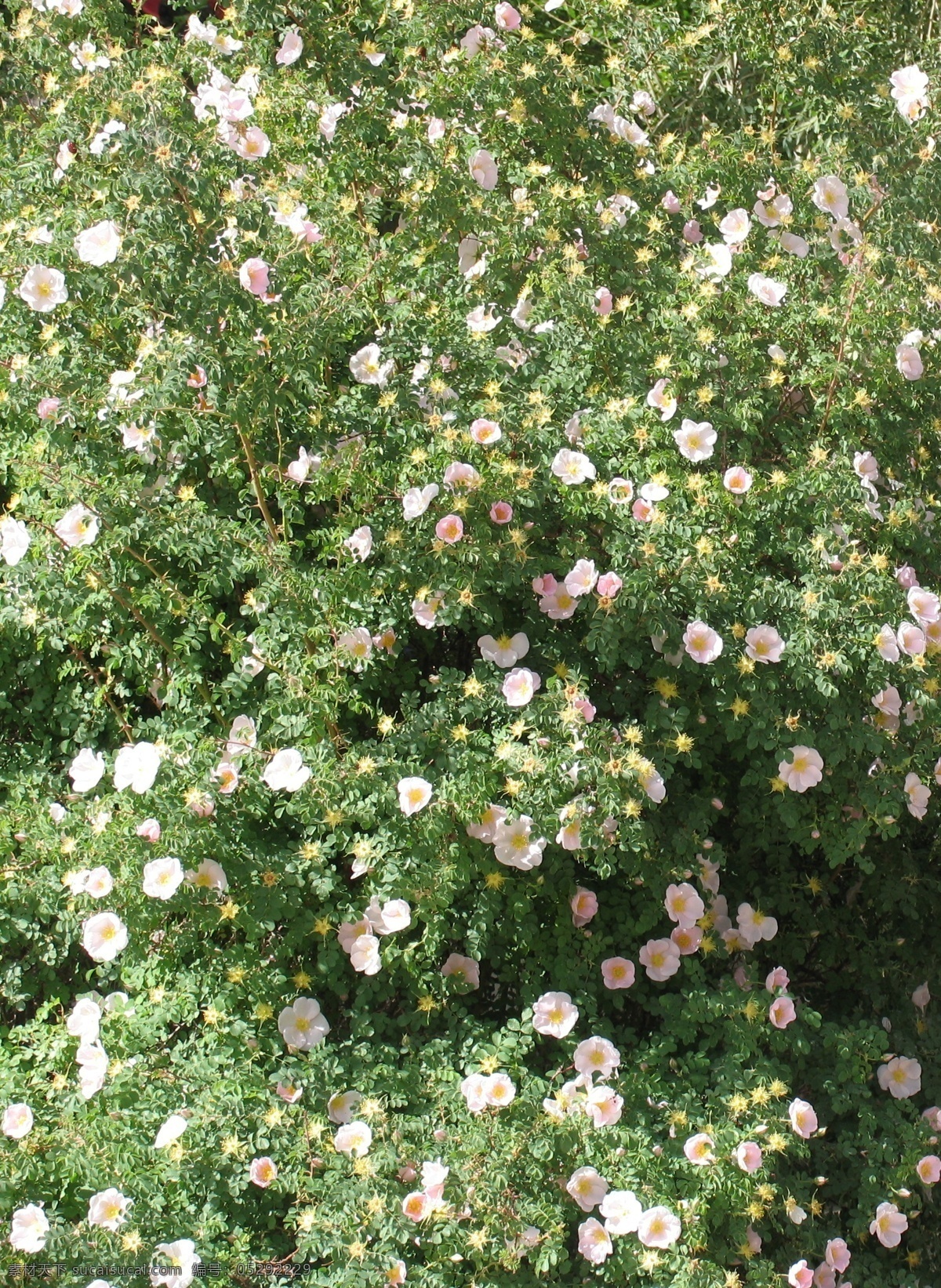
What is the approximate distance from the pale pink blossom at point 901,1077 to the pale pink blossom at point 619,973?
0.52m

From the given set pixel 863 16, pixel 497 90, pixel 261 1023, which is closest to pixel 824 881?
pixel 261 1023

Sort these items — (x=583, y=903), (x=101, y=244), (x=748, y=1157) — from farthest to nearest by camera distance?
(x=583, y=903) → (x=101, y=244) → (x=748, y=1157)

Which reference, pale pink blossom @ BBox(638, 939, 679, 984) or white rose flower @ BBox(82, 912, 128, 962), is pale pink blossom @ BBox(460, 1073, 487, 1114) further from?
white rose flower @ BBox(82, 912, 128, 962)

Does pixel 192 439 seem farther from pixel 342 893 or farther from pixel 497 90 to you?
pixel 497 90

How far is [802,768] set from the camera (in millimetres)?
2221

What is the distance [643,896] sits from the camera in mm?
2404

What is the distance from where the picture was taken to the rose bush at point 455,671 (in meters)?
2.04

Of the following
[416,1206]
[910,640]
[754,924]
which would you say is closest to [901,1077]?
[754,924]

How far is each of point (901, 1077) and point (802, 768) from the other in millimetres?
663

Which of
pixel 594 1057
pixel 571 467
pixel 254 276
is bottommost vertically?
pixel 594 1057

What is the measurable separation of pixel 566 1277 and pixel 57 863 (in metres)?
1.07

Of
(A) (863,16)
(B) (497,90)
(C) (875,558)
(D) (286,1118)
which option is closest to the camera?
(D) (286,1118)

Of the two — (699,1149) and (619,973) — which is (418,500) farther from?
(699,1149)

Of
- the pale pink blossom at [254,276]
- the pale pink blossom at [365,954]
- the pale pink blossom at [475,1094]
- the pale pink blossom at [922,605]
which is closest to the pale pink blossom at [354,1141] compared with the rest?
the pale pink blossom at [475,1094]
